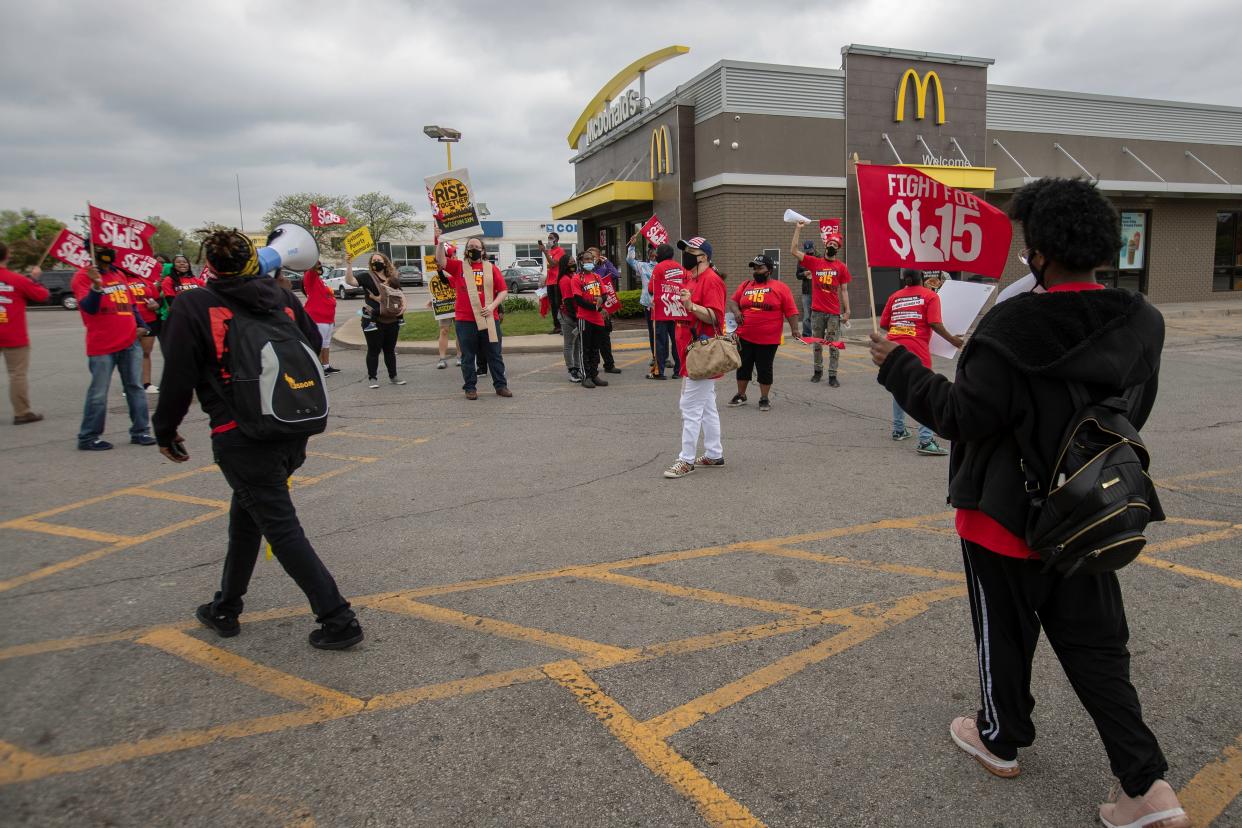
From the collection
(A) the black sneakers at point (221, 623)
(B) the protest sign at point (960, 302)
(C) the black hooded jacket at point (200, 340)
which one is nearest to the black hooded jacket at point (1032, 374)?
(B) the protest sign at point (960, 302)

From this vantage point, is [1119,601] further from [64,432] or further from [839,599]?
[64,432]

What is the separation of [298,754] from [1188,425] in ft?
28.8

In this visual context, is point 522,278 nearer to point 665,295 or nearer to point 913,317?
point 665,295

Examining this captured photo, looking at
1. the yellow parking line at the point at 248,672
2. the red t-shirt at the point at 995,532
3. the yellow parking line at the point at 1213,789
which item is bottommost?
the yellow parking line at the point at 1213,789

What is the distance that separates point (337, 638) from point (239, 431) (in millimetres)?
1016

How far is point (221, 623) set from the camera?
3691 millimetres

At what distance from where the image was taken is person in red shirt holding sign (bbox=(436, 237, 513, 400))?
31.6 feet

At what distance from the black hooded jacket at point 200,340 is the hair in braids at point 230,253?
0.05 meters

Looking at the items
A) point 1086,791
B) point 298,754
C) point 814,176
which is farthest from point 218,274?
point 814,176

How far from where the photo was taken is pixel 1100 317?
7.19ft

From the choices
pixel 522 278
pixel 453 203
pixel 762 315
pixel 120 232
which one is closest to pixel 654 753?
pixel 762 315

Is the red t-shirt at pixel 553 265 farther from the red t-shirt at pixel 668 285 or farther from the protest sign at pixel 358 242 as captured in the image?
the red t-shirt at pixel 668 285

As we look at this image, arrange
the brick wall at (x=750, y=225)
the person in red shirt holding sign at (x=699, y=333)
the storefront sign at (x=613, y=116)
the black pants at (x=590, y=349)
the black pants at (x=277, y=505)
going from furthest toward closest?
1. the storefront sign at (x=613, y=116)
2. the brick wall at (x=750, y=225)
3. the black pants at (x=590, y=349)
4. the person in red shirt holding sign at (x=699, y=333)
5. the black pants at (x=277, y=505)

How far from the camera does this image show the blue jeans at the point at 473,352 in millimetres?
9906
